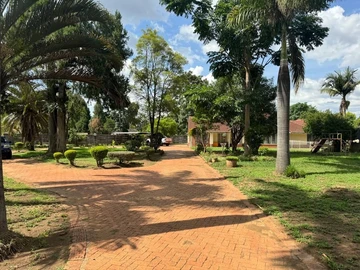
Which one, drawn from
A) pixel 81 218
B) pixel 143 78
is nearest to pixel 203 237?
pixel 81 218

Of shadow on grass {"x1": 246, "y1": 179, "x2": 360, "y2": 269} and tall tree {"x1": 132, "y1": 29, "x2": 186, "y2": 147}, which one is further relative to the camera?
tall tree {"x1": 132, "y1": 29, "x2": 186, "y2": 147}

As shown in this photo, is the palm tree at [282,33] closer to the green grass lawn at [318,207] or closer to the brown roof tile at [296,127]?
the green grass lawn at [318,207]

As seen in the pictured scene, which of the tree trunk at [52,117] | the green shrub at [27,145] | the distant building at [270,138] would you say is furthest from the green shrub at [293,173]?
the distant building at [270,138]

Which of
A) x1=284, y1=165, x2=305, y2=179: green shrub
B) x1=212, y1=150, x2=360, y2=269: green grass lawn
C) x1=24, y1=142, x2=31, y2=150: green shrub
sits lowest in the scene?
x1=212, y1=150, x2=360, y2=269: green grass lawn

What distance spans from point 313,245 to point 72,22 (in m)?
6.18

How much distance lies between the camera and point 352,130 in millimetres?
25953

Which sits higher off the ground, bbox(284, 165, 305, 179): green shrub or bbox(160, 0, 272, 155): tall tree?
bbox(160, 0, 272, 155): tall tree

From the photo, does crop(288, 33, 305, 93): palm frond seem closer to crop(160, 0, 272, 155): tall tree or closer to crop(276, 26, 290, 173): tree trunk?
crop(276, 26, 290, 173): tree trunk

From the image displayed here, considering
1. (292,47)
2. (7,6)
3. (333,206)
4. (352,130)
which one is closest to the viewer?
(7,6)

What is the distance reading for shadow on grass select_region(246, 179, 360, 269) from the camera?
412cm

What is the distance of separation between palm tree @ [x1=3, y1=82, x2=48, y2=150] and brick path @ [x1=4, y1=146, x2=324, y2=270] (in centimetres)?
1584

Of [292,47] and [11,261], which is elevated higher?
[292,47]

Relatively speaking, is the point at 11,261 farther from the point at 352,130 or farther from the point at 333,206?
the point at 352,130

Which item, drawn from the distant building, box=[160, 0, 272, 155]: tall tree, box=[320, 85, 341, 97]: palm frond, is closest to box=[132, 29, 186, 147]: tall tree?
box=[160, 0, 272, 155]: tall tree
